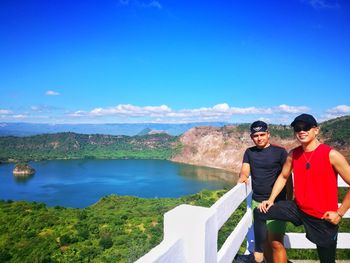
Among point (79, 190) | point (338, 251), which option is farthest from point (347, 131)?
Result: point (338, 251)

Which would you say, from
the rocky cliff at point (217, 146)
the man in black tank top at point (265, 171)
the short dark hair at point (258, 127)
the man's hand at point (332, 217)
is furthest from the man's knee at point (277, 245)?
the rocky cliff at point (217, 146)

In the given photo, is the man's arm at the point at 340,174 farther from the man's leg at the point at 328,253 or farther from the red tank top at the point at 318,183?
the man's leg at the point at 328,253

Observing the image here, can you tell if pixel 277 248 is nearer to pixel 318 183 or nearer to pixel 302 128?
pixel 318 183

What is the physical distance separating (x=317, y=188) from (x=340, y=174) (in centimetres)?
29

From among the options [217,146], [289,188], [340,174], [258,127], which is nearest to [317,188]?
[340,174]

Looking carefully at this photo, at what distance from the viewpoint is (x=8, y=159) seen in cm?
18100

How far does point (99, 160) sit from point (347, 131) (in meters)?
136

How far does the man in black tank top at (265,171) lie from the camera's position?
4.46 meters

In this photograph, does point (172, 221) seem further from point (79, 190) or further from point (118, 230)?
point (79, 190)

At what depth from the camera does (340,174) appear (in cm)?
348

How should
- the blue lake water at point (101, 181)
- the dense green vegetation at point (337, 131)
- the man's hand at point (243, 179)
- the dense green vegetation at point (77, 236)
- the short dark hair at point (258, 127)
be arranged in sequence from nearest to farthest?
the man's hand at point (243, 179)
the short dark hair at point (258, 127)
the dense green vegetation at point (77, 236)
the blue lake water at point (101, 181)
the dense green vegetation at point (337, 131)

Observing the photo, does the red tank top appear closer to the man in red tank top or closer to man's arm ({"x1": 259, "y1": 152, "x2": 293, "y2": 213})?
the man in red tank top

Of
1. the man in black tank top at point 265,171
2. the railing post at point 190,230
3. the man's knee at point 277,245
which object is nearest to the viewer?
the railing post at point 190,230

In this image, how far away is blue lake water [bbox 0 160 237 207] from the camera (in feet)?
333
